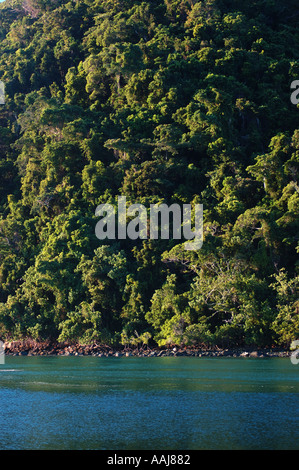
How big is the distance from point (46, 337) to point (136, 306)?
7.83 meters

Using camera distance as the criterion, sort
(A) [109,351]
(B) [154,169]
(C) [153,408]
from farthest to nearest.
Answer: (B) [154,169]
(A) [109,351]
(C) [153,408]

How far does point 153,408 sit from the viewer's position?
19.5 metres

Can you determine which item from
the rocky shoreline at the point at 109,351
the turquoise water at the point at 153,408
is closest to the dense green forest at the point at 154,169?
the rocky shoreline at the point at 109,351

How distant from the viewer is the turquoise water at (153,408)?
15.2m

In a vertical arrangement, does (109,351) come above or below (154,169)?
below

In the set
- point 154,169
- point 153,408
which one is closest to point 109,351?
point 154,169

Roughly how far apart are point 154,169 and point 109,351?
15.1 meters

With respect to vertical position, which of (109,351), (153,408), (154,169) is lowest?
(109,351)

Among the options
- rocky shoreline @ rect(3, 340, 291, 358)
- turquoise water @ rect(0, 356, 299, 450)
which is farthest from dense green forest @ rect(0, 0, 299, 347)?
turquoise water @ rect(0, 356, 299, 450)

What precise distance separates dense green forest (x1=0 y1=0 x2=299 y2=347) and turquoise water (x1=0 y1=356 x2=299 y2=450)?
10377 mm

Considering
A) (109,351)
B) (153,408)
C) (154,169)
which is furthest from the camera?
(154,169)

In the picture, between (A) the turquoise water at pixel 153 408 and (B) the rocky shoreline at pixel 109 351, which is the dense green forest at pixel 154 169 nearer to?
(B) the rocky shoreline at pixel 109 351

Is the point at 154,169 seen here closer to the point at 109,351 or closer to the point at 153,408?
the point at 109,351

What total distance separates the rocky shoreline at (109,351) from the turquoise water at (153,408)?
6.55 metres
